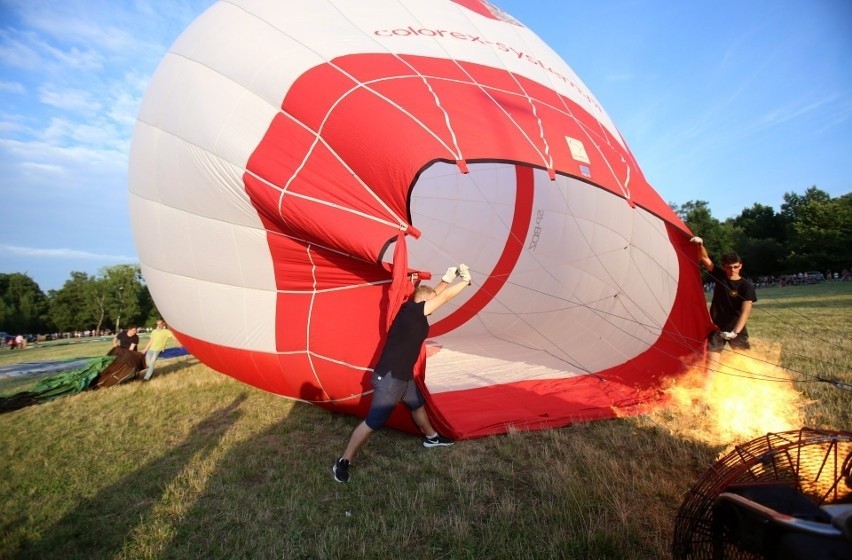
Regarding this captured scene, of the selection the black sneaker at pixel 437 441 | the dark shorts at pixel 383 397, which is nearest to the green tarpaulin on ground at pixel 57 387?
the dark shorts at pixel 383 397

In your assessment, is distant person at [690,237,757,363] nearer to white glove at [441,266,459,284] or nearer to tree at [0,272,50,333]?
white glove at [441,266,459,284]

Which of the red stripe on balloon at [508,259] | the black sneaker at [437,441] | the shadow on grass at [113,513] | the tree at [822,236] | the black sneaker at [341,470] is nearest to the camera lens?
the shadow on grass at [113,513]

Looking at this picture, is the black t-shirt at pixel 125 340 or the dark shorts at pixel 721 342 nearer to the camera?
the dark shorts at pixel 721 342

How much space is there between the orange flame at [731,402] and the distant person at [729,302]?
13 cm

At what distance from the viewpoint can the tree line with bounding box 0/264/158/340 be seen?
51.4 meters

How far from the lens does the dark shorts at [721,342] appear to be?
4270mm

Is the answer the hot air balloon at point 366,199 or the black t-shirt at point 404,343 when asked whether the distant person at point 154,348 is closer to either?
the hot air balloon at point 366,199

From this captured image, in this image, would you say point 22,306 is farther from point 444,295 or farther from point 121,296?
point 444,295

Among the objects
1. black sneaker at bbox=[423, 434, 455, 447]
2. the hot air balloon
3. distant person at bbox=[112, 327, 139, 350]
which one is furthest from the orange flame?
distant person at bbox=[112, 327, 139, 350]

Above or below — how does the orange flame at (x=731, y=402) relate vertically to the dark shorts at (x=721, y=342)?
below

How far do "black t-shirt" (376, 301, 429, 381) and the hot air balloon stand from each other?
0.13 metres

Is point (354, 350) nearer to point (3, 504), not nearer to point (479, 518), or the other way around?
point (479, 518)

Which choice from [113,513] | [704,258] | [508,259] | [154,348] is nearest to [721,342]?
[704,258]

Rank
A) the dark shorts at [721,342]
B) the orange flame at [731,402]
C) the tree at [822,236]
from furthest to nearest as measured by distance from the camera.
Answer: the tree at [822,236] < the dark shorts at [721,342] < the orange flame at [731,402]
